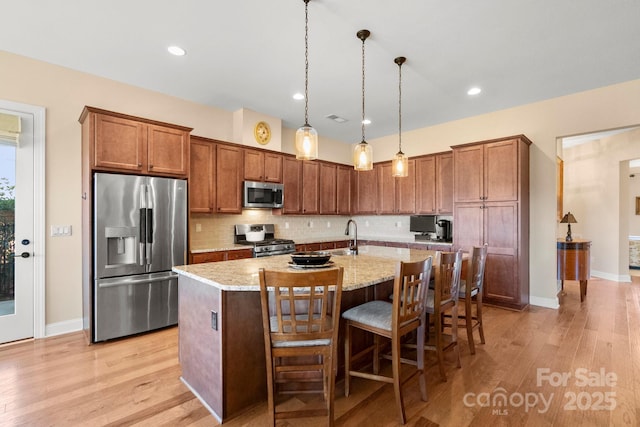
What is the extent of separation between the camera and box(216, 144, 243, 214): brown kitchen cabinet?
438 centimetres

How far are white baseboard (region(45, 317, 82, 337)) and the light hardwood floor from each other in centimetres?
13

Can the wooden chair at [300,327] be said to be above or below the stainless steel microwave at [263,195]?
below

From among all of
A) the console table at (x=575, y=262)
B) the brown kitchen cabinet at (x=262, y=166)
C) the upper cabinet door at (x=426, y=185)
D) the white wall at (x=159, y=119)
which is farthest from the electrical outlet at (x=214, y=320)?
the console table at (x=575, y=262)

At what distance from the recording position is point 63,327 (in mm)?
3355

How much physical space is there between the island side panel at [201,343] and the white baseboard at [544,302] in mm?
4562

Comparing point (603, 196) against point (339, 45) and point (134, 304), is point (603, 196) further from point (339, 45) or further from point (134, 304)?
point (134, 304)

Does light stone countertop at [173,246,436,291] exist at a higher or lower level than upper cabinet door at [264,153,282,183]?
lower

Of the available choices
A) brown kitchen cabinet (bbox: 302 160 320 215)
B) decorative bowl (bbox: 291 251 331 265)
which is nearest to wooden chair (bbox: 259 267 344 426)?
decorative bowl (bbox: 291 251 331 265)

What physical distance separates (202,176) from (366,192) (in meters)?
3.47

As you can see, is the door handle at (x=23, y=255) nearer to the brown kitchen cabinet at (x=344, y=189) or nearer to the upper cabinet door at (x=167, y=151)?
the upper cabinet door at (x=167, y=151)

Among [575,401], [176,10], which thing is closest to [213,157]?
[176,10]

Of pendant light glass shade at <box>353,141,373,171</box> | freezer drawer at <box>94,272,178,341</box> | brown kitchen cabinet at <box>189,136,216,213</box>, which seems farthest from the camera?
brown kitchen cabinet at <box>189,136,216,213</box>

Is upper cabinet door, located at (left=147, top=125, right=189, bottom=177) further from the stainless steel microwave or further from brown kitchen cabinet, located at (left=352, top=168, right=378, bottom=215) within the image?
brown kitchen cabinet, located at (left=352, top=168, right=378, bottom=215)

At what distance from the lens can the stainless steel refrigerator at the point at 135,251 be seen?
10.2ft
